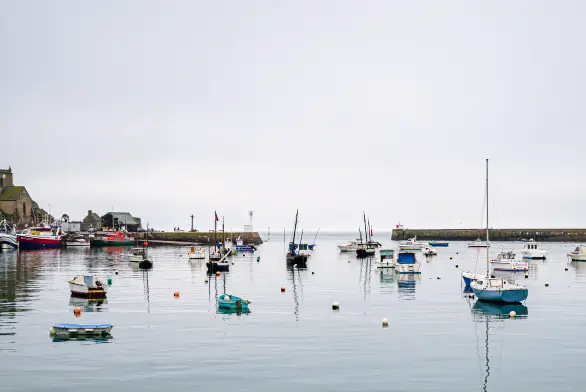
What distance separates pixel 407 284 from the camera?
259 ft

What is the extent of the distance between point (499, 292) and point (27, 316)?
39.5 meters

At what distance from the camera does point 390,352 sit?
36.3 metres

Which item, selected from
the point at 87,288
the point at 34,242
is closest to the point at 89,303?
the point at 87,288

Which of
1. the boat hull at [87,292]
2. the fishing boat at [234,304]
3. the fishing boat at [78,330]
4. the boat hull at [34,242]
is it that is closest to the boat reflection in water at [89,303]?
the boat hull at [87,292]

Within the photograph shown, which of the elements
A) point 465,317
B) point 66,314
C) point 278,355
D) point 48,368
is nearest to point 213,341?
point 278,355

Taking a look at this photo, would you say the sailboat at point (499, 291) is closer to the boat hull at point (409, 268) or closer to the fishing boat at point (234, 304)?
the fishing boat at point (234, 304)

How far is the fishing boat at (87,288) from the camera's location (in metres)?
60.1

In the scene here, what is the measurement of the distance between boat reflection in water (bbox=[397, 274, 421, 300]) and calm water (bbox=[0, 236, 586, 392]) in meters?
0.54

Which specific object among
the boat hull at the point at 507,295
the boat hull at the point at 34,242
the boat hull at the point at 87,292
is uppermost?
the boat hull at the point at 507,295

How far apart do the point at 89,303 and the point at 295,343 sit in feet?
86.1

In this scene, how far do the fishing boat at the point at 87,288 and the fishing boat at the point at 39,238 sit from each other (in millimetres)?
123094

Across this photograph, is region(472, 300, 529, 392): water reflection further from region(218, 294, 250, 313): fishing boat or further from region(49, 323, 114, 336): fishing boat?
region(49, 323, 114, 336): fishing boat

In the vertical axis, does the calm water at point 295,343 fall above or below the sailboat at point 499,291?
below

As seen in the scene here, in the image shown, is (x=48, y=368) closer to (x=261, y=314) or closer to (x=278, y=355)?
(x=278, y=355)
